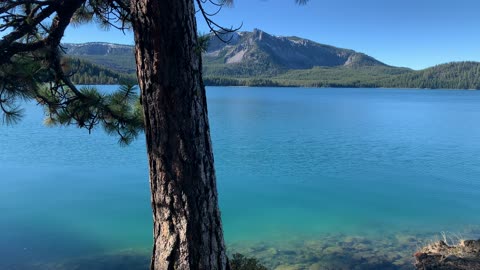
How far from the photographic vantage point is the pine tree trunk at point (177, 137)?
5.57 ft

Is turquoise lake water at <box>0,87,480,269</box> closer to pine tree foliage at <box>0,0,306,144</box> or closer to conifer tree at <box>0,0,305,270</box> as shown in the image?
pine tree foliage at <box>0,0,306,144</box>

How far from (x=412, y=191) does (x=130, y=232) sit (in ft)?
27.2

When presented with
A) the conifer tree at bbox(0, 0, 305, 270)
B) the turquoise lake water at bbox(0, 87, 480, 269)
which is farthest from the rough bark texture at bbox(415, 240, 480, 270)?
the conifer tree at bbox(0, 0, 305, 270)

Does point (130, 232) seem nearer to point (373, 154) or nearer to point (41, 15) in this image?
point (41, 15)

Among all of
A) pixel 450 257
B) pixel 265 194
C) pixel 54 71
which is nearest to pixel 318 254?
pixel 450 257

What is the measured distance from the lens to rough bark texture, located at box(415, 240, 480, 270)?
4.96 metres

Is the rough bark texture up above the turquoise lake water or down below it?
above

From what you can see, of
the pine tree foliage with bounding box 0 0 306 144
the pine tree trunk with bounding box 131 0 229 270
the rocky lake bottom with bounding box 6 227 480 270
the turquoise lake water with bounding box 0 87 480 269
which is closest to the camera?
the pine tree trunk with bounding box 131 0 229 270

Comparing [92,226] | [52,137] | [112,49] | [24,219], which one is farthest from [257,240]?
[112,49]

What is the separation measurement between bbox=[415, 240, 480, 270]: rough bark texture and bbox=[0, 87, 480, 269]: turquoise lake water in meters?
0.55

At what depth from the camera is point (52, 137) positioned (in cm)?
1923

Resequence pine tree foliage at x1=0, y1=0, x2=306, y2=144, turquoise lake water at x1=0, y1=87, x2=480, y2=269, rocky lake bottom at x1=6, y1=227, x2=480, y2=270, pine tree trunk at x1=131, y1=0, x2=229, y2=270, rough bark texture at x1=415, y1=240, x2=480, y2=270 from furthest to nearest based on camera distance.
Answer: turquoise lake water at x1=0, y1=87, x2=480, y2=269
rocky lake bottom at x1=6, y1=227, x2=480, y2=270
rough bark texture at x1=415, y1=240, x2=480, y2=270
pine tree foliage at x1=0, y1=0, x2=306, y2=144
pine tree trunk at x1=131, y1=0, x2=229, y2=270

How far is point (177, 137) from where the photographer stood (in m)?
1.76

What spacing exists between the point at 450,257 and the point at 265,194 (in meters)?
6.47
